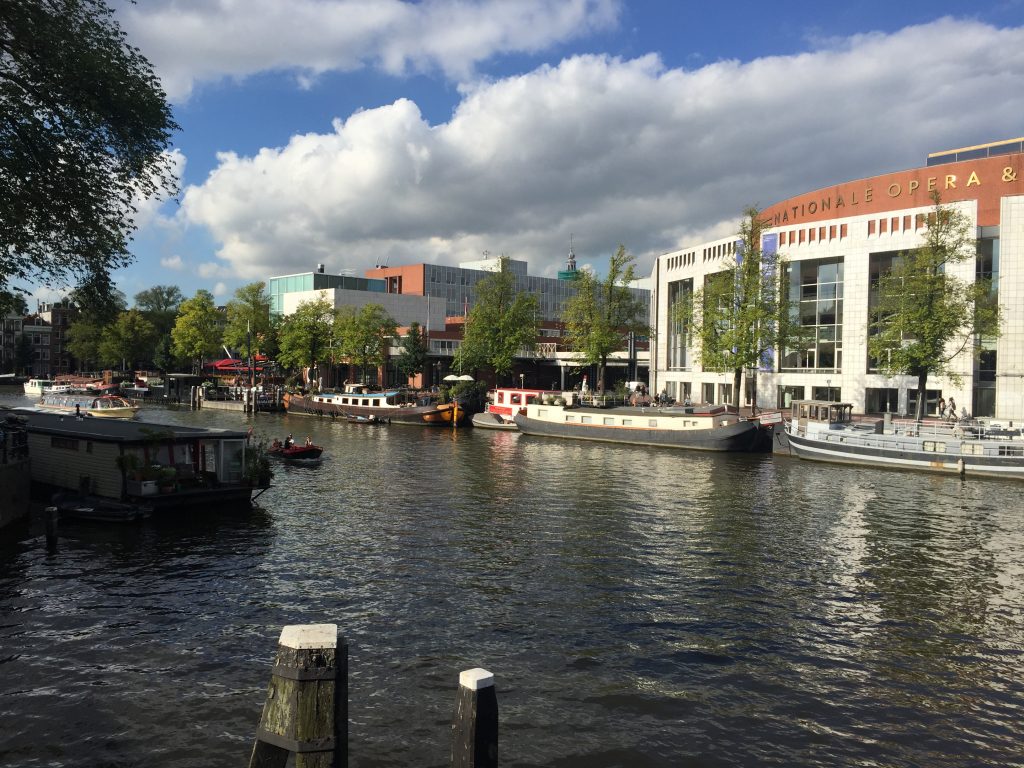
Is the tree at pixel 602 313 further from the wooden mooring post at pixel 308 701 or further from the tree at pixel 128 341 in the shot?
the tree at pixel 128 341

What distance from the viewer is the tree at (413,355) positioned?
94500 mm

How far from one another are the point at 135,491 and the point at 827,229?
206 feet

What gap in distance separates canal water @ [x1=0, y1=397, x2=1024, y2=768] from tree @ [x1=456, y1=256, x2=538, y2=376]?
178ft

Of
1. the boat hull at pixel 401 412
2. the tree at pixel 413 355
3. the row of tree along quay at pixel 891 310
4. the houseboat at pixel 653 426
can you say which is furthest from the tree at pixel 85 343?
the row of tree along quay at pixel 891 310

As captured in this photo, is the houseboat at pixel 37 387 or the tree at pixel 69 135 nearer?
the tree at pixel 69 135

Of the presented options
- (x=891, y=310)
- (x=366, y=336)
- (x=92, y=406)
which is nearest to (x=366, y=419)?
(x=366, y=336)

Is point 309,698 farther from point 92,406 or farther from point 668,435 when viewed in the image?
point 92,406

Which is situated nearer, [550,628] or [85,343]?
[550,628]

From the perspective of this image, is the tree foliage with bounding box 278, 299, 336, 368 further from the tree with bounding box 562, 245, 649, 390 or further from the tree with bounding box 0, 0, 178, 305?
the tree with bounding box 0, 0, 178, 305

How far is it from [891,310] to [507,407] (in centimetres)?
3429

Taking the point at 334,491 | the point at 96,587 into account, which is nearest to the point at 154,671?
the point at 96,587

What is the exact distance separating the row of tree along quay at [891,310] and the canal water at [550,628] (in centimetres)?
2414

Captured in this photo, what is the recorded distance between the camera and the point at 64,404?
72125mm

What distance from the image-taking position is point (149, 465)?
26.6 m
